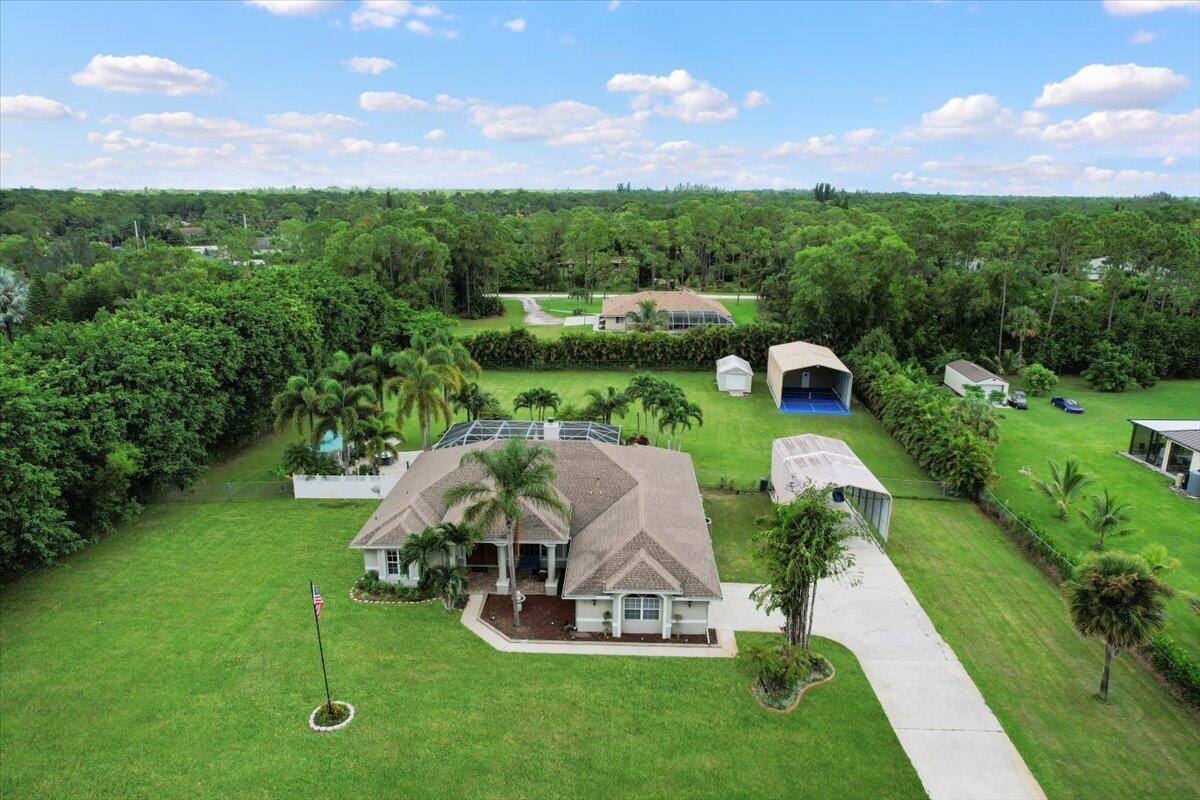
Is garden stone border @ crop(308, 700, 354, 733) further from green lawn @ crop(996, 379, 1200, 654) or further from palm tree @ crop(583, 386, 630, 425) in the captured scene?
green lawn @ crop(996, 379, 1200, 654)

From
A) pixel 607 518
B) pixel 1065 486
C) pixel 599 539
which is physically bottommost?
pixel 1065 486

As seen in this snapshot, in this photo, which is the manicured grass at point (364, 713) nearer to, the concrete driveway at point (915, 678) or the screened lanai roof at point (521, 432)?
the concrete driveway at point (915, 678)

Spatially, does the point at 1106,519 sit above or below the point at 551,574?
above

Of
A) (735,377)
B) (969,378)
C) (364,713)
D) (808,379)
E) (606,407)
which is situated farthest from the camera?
(808,379)

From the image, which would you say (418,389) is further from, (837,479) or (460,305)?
(460,305)

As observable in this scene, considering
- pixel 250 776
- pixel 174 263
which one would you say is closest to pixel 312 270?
pixel 174 263

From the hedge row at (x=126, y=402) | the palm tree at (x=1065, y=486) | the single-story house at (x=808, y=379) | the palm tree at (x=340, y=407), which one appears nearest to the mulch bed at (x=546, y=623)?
the palm tree at (x=340, y=407)

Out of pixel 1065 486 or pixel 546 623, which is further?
pixel 1065 486

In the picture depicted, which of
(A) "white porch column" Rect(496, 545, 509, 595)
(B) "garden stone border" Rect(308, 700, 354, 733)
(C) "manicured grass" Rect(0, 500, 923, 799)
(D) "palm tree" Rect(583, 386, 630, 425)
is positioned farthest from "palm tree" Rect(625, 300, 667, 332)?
(B) "garden stone border" Rect(308, 700, 354, 733)

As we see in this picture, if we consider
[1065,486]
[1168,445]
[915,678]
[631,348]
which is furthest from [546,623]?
[631,348]
